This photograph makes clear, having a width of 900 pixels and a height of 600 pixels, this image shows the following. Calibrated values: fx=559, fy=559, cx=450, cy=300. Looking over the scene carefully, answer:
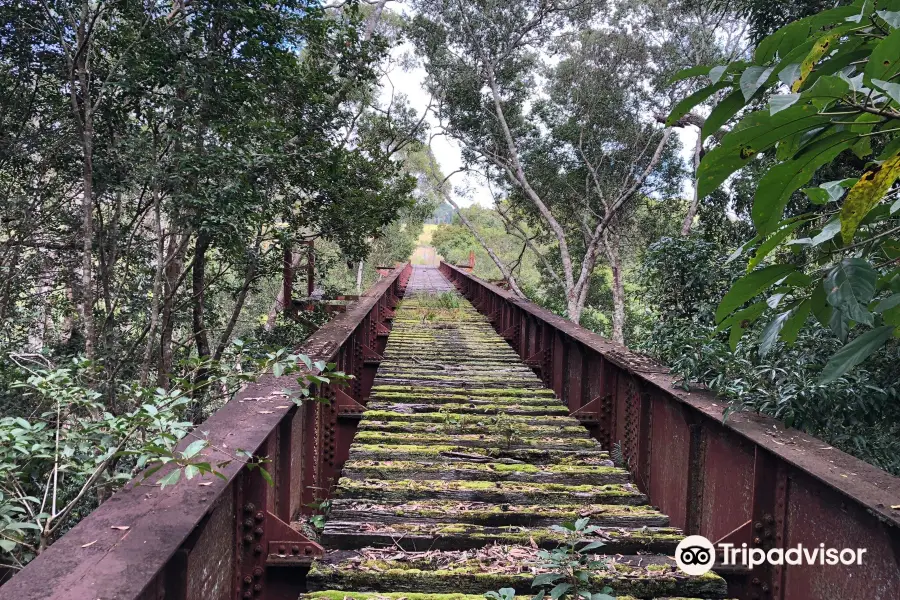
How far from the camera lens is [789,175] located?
0.94m

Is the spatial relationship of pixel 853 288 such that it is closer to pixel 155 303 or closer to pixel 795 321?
pixel 795 321

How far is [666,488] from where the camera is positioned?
11.7ft

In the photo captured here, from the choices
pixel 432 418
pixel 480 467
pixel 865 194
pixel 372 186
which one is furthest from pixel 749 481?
pixel 372 186

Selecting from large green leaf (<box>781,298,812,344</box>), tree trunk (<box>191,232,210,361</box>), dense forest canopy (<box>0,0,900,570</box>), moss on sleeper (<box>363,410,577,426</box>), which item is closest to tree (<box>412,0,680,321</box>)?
dense forest canopy (<box>0,0,900,570</box>)

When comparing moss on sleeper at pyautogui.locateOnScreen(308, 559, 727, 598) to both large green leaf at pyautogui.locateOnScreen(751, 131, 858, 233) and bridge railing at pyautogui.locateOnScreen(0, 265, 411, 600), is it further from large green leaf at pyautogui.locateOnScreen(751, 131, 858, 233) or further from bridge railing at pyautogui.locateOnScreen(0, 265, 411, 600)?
large green leaf at pyautogui.locateOnScreen(751, 131, 858, 233)

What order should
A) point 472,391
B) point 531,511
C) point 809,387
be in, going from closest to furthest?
point 809,387, point 531,511, point 472,391

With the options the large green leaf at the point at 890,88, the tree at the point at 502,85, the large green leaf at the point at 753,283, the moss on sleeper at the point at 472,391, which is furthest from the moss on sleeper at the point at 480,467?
the tree at the point at 502,85

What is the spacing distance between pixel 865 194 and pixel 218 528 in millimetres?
2147

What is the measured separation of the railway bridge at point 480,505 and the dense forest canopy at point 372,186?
305mm

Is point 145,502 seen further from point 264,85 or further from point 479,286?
point 479,286

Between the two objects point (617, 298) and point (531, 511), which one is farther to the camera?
point (617, 298)

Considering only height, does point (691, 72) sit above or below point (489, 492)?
above

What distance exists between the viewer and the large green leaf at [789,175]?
36.7 inches

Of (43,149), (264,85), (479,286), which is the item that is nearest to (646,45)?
(479,286)
